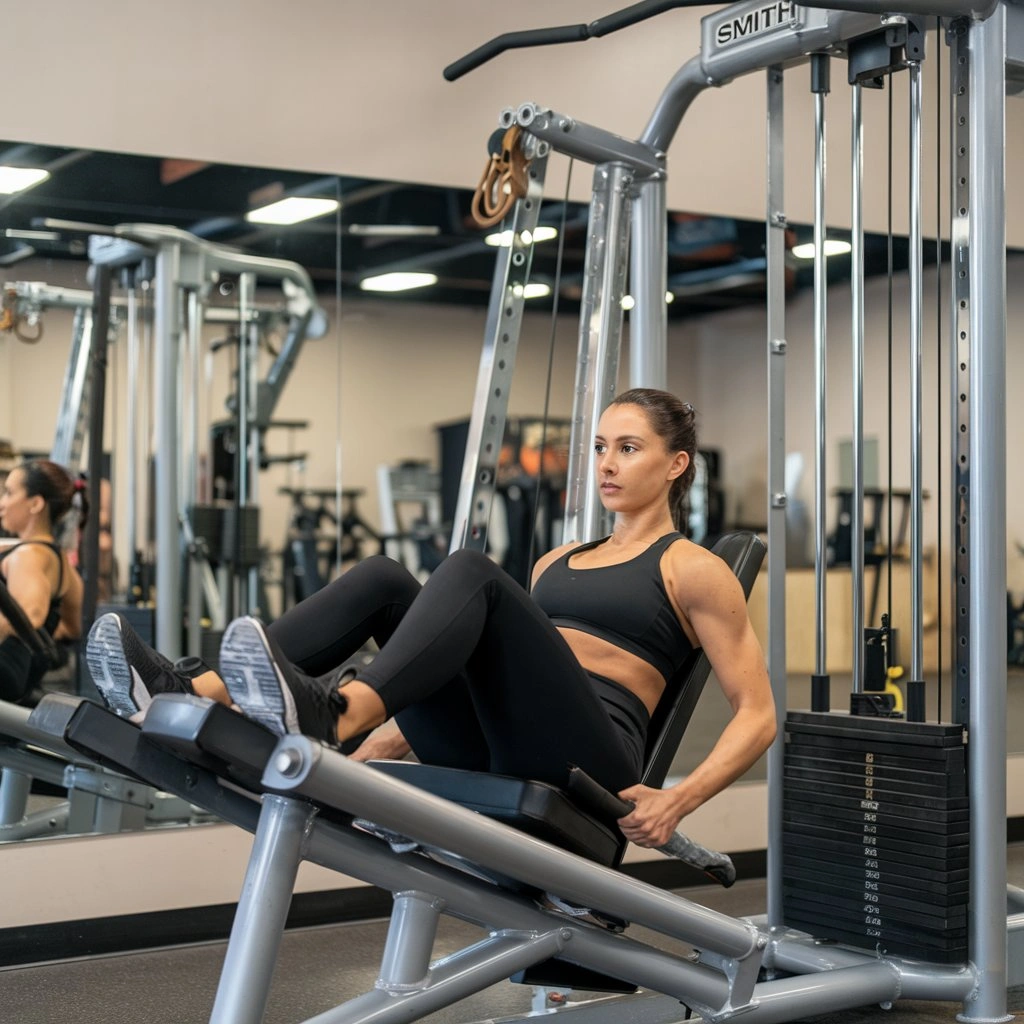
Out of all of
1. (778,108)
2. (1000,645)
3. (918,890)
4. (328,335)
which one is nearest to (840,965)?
(918,890)

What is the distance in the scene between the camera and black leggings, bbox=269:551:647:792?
202 cm

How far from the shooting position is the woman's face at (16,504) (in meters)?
3.37

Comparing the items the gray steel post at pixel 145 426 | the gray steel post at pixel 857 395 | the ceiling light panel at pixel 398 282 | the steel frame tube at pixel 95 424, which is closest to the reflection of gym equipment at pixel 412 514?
the ceiling light panel at pixel 398 282

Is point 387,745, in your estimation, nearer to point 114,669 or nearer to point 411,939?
point 411,939

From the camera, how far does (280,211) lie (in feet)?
12.3

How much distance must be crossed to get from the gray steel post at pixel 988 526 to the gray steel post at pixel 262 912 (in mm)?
1362

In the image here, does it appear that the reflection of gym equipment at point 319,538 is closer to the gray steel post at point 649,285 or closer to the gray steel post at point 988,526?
the gray steel post at point 649,285

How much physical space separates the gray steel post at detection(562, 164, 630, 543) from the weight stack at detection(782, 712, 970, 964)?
64 cm

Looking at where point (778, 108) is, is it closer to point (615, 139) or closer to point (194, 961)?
point (615, 139)

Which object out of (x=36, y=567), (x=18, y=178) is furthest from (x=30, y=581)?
(x=18, y=178)

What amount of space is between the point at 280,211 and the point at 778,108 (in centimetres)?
140

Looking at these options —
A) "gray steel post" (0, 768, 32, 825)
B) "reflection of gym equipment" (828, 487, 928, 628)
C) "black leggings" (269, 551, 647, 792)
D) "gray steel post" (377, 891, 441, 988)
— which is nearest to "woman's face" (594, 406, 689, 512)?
"black leggings" (269, 551, 647, 792)

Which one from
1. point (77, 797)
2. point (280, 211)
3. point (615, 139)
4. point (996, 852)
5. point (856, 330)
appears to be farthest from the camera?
point (280, 211)

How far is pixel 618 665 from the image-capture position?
2453mm
